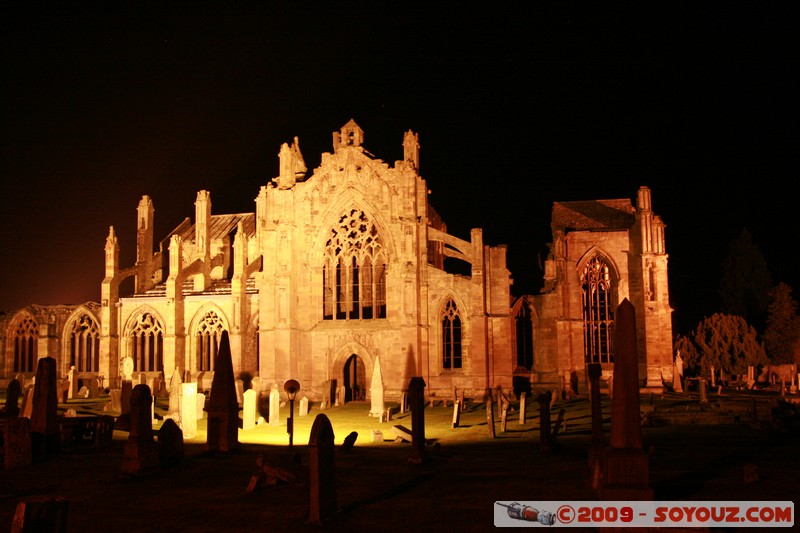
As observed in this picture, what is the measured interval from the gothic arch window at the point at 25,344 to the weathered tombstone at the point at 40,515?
4665 centimetres

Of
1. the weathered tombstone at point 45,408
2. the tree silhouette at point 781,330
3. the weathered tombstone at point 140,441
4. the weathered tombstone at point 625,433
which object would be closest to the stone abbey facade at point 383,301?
the tree silhouette at point 781,330

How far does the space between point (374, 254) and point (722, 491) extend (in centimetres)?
2976

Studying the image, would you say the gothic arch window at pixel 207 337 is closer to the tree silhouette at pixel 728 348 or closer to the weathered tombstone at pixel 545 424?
the weathered tombstone at pixel 545 424

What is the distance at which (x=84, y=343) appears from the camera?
4884cm

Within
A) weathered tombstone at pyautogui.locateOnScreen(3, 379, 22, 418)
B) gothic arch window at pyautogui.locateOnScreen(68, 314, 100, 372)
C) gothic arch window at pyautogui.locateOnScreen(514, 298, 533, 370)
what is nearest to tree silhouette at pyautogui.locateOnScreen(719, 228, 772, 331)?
gothic arch window at pyautogui.locateOnScreen(514, 298, 533, 370)

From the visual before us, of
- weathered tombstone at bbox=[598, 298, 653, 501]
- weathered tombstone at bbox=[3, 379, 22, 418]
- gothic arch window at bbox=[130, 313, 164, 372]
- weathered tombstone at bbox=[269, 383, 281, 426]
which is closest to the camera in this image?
weathered tombstone at bbox=[598, 298, 653, 501]

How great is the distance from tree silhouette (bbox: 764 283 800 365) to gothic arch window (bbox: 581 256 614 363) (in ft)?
46.5

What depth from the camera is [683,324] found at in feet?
213

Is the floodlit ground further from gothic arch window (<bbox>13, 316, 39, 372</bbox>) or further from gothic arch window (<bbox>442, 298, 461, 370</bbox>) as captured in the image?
gothic arch window (<bbox>13, 316, 39, 372</bbox>)

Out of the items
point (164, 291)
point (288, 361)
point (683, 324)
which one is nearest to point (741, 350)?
point (683, 324)

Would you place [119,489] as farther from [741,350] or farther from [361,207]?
[741,350]

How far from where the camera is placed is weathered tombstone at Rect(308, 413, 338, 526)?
1162 centimetres

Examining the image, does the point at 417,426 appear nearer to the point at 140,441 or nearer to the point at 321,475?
the point at 140,441

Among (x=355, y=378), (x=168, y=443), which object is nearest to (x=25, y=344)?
(x=355, y=378)
